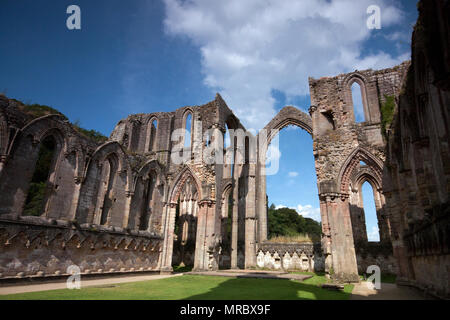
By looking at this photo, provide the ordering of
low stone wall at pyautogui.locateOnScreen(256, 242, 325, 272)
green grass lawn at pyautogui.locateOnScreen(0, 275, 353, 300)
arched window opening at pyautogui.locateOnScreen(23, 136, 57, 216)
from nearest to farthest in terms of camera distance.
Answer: green grass lawn at pyautogui.locateOnScreen(0, 275, 353, 300) → low stone wall at pyautogui.locateOnScreen(256, 242, 325, 272) → arched window opening at pyautogui.locateOnScreen(23, 136, 57, 216)

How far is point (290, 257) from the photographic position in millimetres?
16734

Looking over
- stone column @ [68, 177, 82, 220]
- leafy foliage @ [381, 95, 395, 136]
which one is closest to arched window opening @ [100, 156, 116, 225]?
stone column @ [68, 177, 82, 220]

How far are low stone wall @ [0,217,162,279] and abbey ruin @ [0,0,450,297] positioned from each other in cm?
4

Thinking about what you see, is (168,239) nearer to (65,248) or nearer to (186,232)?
(186,232)

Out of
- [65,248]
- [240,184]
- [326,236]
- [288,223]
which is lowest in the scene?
[65,248]

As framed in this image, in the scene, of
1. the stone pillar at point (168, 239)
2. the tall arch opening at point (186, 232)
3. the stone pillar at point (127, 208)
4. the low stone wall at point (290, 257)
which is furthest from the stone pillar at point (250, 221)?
the stone pillar at point (127, 208)

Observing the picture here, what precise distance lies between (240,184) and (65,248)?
12.4m

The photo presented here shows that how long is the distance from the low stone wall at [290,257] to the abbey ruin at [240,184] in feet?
0.20

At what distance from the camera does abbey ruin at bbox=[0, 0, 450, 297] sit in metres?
6.38

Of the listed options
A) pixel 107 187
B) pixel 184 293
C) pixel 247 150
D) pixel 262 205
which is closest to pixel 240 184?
pixel 262 205

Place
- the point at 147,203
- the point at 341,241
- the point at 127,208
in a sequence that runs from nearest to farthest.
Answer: the point at 341,241, the point at 127,208, the point at 147,203

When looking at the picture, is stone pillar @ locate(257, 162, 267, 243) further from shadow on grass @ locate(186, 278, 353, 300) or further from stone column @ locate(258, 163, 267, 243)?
shadow on grass @ locate(186, 278, 353, 300)

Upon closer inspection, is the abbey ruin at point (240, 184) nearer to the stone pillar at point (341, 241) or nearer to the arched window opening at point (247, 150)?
the stone pillar at point (341, 241)
